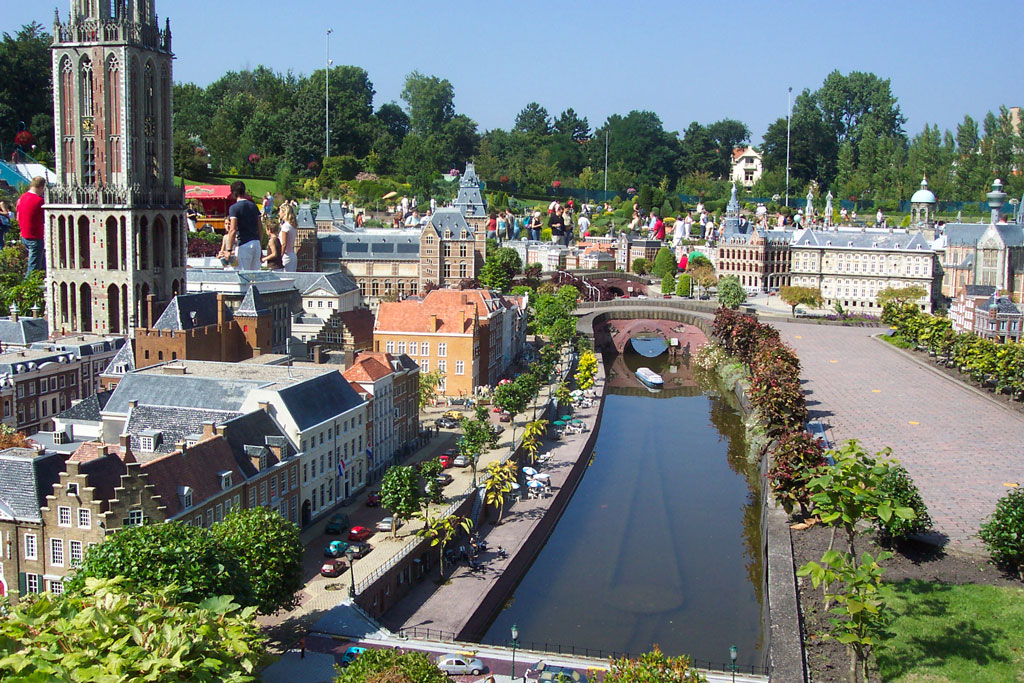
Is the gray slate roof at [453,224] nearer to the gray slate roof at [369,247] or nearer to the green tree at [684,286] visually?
the gray slate roof at [369,247]

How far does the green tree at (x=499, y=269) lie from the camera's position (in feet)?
299

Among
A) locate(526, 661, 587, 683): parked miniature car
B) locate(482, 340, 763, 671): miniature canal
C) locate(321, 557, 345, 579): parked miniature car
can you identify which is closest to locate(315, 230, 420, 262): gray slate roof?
locate(482, 340, 763, 671): miniature canal

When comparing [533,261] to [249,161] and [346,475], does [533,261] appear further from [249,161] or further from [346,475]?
[346,475]

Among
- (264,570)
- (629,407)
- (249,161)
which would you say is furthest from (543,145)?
(264,570)

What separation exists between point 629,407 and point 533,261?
47274 mm

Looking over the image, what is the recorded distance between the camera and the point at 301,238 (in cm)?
8931

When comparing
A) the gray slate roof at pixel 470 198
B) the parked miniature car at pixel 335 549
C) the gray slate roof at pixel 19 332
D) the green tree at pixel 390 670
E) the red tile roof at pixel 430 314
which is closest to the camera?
the green tree at pixel 390 670

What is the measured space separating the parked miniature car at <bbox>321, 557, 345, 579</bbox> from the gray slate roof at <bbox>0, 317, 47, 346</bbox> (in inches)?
1025

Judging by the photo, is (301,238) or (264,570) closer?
(264,570)

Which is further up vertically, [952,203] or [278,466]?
[952,203]

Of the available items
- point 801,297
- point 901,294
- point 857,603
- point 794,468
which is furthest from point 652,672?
point 901,294

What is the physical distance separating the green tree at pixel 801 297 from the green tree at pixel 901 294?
5.16 metres

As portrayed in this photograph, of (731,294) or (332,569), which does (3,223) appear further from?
(332,569)

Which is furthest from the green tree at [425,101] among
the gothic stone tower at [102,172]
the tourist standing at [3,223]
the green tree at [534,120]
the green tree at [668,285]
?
the gothic stone tower at [102,172]
